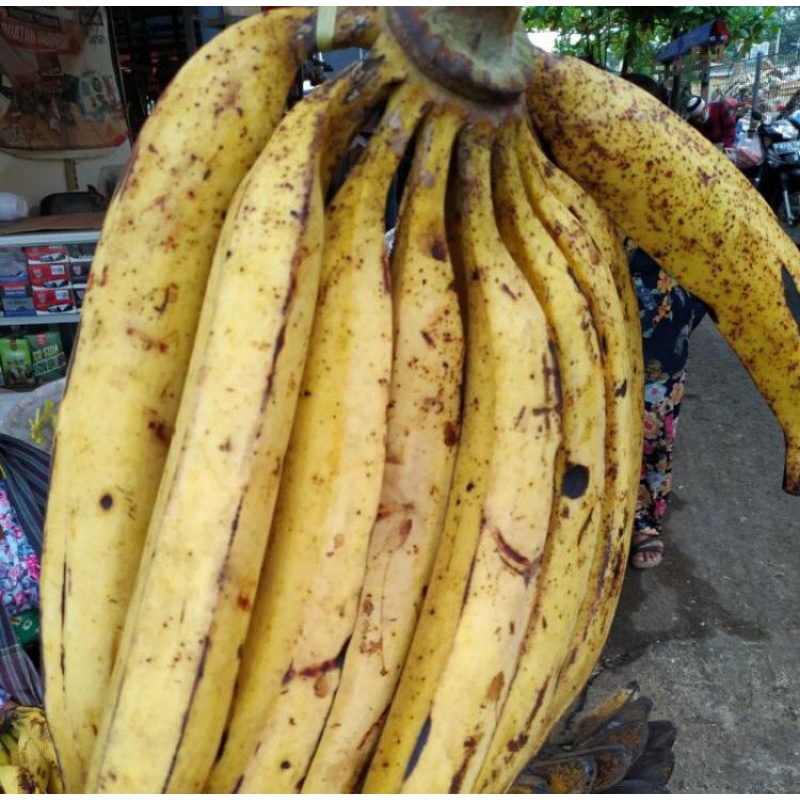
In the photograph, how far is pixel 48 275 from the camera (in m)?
2.64

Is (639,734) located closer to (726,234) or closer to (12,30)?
(726,234)

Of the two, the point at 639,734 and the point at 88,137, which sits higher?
the point at 88,137

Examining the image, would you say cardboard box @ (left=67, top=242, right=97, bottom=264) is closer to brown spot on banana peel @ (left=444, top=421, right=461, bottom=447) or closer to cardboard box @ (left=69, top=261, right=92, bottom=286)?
cardboard box @ (left=69, top=261, right=92, bottom=286)

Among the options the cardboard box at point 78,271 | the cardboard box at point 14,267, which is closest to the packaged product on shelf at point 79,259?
the cardboard box at point 78,271

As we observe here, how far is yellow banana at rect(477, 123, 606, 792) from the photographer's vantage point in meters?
0.66

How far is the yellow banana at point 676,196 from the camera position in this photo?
689 millimetres

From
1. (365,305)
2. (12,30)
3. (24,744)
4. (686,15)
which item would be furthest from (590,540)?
(686,15)

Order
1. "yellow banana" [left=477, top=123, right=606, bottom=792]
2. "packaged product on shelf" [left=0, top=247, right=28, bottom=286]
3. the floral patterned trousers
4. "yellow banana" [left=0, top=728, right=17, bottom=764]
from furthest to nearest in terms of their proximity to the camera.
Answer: "packaged product on shelf" [left=0, top=247, right=28, bottom=286]
the floral patterned trousers
"yellow banana" [left=0, top=728, right=17, bottom=764]
"yellow banana" [left=477, top=123, right=606, bottom=792]

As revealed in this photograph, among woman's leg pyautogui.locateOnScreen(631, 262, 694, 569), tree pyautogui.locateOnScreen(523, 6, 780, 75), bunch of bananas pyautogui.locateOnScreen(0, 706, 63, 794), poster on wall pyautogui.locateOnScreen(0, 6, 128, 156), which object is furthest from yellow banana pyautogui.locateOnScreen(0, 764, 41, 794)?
tree pyautogui.locateOnScreen(523, 6, 780, 75)

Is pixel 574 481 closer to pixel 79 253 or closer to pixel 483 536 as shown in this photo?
pixel 483 536

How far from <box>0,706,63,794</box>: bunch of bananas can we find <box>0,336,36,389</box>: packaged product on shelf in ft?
5.78

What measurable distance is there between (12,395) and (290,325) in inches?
96.3

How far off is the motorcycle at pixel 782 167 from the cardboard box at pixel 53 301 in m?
6.11

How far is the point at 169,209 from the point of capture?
2.02ft
